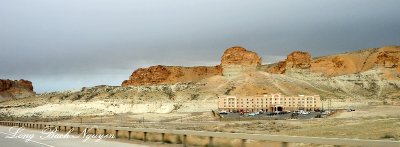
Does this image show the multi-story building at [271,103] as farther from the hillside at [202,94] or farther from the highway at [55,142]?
the highway at [55,142]

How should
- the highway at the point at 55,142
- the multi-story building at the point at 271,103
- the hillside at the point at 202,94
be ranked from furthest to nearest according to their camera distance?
the hillside at the point at 202,94 → the multi-story building at the point at 271,103 → the highway at the point at 55,142

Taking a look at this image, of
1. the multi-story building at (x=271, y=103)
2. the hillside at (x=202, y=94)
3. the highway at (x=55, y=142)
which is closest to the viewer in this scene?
the highway at (x=55, y=142)

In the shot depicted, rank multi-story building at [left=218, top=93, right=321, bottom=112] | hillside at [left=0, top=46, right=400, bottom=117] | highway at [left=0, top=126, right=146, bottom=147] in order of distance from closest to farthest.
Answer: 1. highway at [left=0, top=126, right=146, bottom=147]
2. multi-story building at [left=218, top=93, right=321, bottom=112]
3. hillside at [left=0, top=46, right=400, bottom=117]

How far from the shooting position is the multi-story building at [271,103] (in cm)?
13000

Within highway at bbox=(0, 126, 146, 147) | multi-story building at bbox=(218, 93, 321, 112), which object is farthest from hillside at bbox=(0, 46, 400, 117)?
highway at bbox=(0, 126, 146, 147)

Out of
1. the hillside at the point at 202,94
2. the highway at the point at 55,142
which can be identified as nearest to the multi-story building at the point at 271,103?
the hillside at the point at 202,94

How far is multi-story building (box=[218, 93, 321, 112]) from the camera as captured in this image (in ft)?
427

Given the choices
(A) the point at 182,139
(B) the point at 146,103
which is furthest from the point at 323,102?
(A) the point at 182,139

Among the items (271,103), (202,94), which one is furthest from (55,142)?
(202,94)

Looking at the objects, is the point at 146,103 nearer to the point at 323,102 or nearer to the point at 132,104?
the point at 132,104

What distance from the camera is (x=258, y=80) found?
561 feet

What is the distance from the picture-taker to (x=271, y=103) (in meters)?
134

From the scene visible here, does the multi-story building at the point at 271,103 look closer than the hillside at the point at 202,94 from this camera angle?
Yes

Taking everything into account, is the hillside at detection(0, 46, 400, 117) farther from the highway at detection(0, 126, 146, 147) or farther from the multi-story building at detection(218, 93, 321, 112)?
the highway at detection(0, 126, 146, 147)
